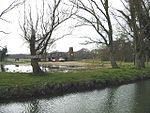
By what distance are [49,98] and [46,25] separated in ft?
34.3

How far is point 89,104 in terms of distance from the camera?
70.8ft

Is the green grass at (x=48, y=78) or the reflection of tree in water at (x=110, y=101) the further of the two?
the green grass at (x=48, y=78)

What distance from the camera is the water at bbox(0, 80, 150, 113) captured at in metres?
19.4

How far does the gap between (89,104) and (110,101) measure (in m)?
1.79

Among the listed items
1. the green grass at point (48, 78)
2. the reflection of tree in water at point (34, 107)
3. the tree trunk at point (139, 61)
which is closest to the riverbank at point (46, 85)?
the green grass at point (48, 78)

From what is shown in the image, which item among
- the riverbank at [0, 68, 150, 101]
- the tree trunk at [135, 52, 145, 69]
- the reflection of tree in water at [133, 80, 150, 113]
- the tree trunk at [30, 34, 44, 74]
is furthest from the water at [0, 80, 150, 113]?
the tree trunk at [135, 52, 145, 69]

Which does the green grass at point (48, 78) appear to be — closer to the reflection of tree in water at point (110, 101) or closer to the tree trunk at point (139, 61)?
the reflection of tree in water at point (110, 101)

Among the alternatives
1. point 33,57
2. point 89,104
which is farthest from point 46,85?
point 33,57

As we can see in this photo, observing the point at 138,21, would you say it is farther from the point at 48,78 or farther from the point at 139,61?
the point at 48,78

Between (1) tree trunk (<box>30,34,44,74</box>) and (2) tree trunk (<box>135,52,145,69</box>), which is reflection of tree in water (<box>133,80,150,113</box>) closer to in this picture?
(1) tree trunk (<box>30,34,44,74</box>)

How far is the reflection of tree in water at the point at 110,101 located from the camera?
64.8ft

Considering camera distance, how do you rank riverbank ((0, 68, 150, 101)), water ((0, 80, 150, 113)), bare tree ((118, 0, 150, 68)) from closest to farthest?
water ((0, 80, 150, 113)), riverbank ((0, 68, 150, 101)), bare tree ((118, 0, 150, 68))

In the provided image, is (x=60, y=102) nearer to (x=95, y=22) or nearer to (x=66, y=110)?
(x=66, y=110)

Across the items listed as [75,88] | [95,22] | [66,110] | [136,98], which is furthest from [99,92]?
[95,22]
